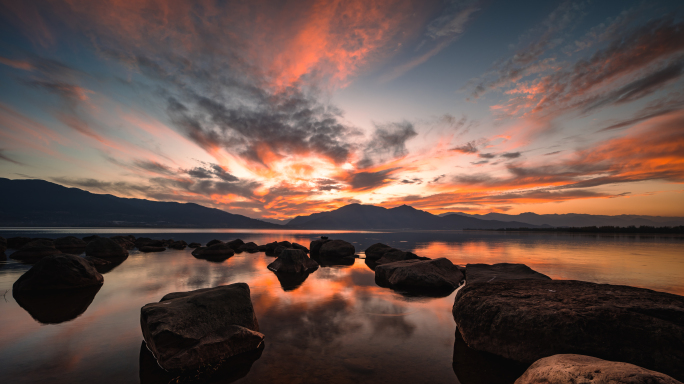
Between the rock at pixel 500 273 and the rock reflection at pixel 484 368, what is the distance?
6.54 metres

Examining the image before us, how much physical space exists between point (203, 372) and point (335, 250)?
23.6 metres

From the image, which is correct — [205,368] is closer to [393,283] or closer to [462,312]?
[462,312]

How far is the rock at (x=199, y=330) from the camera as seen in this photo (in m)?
5.81

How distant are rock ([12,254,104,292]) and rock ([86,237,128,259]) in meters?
14.1

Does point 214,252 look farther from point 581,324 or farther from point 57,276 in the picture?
point 581,324

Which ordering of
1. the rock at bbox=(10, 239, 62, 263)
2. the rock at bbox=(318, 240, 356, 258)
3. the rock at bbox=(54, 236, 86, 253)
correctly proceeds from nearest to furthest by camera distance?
the rock at bbox=(10, 239, 62, 263) < the rock at bbox=(318, 240, 356, 258) < the rock at bbox=(54, 236, 86, 253)

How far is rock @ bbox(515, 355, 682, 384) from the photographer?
3195 mm

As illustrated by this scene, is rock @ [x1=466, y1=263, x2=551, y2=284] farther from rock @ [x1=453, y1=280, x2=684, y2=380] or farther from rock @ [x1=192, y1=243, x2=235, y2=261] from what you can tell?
rock @ [x1=192, y1=243, x2=235, y2=261]

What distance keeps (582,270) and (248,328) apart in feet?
84.2

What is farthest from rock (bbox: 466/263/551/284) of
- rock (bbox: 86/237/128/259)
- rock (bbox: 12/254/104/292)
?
rock (bbox: 86/237/128/259)

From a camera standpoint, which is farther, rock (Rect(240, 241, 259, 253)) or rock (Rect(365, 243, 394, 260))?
rock (Rect(240, 241, 259, 253))

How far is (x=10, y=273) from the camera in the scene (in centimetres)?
1595

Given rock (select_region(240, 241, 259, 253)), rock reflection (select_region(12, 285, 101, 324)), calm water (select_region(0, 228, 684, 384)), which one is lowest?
calm water (select_region(0, 228, 684, 384))

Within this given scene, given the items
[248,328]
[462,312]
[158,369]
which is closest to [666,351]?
[462,312]
